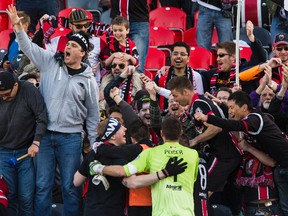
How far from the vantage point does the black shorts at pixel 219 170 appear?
13.1 metres

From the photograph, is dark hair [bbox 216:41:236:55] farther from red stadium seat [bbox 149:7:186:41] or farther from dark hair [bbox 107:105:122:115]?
red stadium seat [bbox 149:7:186:41]

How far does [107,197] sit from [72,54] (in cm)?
207

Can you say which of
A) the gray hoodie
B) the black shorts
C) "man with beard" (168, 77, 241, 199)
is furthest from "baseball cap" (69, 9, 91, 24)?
the black shorts

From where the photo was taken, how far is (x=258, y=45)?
14602 millimetres

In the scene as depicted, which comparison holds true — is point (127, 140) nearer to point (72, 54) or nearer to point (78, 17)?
point (72, 54)

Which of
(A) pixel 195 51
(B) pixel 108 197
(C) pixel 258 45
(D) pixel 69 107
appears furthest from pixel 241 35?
(B) pixel 108 197

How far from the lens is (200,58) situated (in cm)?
1694

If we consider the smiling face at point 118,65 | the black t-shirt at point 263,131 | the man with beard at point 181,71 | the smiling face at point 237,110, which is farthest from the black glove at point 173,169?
the smiling face at point 118,65

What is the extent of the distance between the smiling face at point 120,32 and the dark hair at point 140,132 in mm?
3004

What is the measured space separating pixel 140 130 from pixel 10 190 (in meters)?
1.77

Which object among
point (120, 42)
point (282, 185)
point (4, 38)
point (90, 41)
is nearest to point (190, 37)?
point (4, 38)

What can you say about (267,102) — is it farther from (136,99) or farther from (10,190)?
(10,190)

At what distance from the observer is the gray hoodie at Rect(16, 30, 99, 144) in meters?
13.3

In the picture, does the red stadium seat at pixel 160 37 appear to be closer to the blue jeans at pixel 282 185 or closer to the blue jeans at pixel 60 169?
the blue jeans at pixel 60 169
